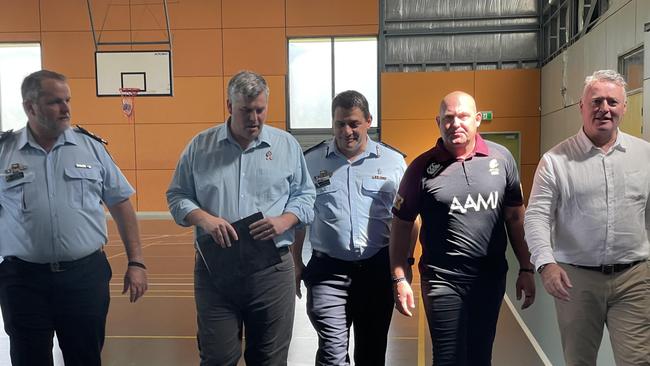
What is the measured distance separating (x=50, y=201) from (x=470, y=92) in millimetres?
12342

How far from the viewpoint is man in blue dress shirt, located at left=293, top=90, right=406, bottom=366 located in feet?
8.96

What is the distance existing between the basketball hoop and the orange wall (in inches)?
243

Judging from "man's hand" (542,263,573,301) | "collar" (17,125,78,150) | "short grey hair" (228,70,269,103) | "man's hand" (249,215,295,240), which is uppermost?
"short grey hair" (228,70,269,103)

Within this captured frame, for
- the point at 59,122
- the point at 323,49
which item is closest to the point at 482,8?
the point at 323,49

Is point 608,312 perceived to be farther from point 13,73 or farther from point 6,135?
point 13,73

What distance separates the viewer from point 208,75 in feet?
45.3

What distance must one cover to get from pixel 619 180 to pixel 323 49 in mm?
11989

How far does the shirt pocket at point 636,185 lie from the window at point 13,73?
1487 centimetres

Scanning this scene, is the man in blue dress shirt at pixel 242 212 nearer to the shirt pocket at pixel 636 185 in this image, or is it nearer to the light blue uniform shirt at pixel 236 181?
the light blue uniform shirt at pixel 236 181

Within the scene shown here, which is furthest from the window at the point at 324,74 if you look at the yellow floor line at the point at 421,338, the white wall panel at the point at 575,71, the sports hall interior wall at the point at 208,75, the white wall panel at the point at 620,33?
the yellow floor line at the point at 421,338

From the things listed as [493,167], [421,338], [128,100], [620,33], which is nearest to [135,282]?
[493,167]

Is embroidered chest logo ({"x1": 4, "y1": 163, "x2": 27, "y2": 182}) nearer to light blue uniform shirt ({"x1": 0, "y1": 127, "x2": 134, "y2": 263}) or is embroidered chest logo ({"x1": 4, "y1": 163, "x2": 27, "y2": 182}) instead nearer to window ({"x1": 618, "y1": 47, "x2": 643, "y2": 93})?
light blue uniform shirt ({"x1": 0, "y1": 127, "x2": 134, "y2": 263})

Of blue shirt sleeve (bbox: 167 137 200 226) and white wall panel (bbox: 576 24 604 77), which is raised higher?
white wall panel (bbox: 576 24 604 77)

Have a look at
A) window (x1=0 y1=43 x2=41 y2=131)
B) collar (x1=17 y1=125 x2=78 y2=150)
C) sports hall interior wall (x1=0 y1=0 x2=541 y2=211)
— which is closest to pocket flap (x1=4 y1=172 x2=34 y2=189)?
collar (x1=17 y1=125 x2=78 y2=150)
